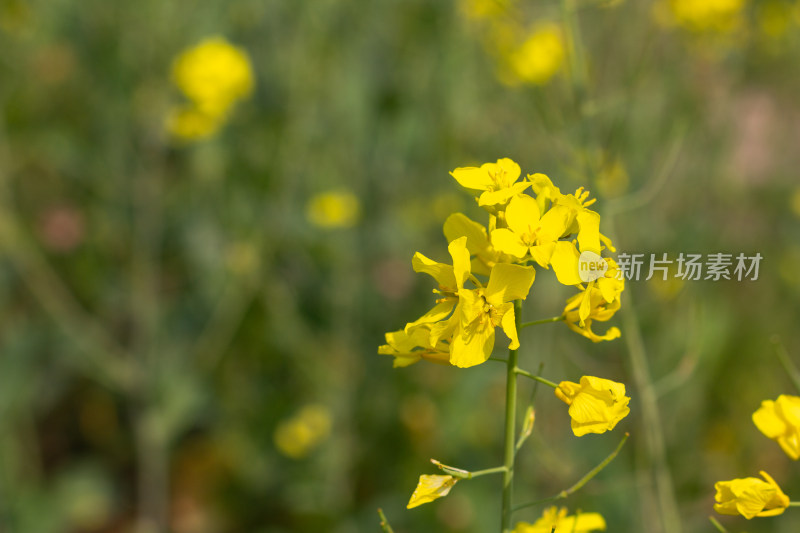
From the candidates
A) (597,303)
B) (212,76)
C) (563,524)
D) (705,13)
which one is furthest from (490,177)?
(705,13)

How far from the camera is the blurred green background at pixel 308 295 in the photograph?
8.47 feet

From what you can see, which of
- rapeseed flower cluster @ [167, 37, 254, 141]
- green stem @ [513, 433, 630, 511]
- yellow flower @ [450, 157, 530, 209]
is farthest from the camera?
rapeseed flower cluster @ [167, 37, 254, 141]

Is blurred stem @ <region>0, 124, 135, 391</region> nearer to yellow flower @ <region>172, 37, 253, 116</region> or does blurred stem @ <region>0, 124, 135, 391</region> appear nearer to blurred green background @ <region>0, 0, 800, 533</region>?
blurred green background @ <region>0, 0, 800, 533</region>

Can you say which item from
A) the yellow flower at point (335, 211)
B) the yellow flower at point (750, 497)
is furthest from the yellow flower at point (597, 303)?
the yellow flower at point (335, 211)

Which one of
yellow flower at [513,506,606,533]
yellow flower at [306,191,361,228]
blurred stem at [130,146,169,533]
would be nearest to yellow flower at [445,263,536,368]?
yellow flower at [513,506,606,533]

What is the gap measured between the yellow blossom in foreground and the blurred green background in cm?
2

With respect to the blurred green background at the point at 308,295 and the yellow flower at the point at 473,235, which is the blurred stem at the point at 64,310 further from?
the yellow flower at the point at 473,235

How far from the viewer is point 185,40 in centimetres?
294

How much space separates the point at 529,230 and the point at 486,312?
0.11 metres

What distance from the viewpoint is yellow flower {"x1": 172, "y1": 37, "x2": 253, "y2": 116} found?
2484 millimetres

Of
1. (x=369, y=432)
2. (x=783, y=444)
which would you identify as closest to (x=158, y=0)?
(x=369, y=432)

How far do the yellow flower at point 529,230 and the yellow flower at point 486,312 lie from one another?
22 millimetres

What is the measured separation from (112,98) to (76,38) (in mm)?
354

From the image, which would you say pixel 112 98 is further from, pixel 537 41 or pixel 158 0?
pixel 537 41
